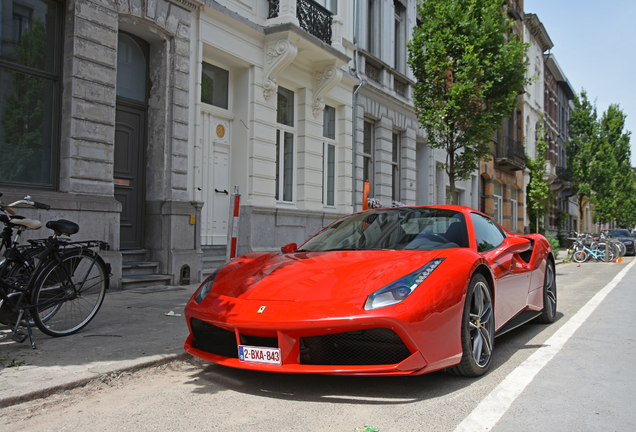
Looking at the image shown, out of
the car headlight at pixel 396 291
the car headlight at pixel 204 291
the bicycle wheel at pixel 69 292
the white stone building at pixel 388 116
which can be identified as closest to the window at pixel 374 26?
the white stone building at pixel 388 116

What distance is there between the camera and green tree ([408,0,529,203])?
41.8 ft

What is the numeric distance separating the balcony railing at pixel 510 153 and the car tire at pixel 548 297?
23424 mm

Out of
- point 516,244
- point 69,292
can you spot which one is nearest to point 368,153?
point 516,244

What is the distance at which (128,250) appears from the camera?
30.1ft

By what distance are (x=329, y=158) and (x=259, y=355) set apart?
38.9 feet

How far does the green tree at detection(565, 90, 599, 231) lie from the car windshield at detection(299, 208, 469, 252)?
129 feet

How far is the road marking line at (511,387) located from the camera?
3.01m

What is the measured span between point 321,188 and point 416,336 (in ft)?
36.2

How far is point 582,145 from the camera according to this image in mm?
40250

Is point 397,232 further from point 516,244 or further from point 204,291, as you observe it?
point 204,291

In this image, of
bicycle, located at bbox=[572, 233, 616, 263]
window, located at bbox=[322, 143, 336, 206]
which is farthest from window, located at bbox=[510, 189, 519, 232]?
window, located at bbox=[322, 143, 336, 206]

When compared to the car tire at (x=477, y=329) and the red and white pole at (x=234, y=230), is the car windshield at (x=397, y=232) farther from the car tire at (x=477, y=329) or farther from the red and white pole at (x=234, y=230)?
the red and white pole at (x=234, y=230)

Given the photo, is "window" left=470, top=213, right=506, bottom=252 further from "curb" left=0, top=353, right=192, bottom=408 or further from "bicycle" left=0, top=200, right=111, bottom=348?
"bicycle" left=0, top=200, right=111, bottom=348

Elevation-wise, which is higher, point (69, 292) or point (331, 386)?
point (69, 292)
